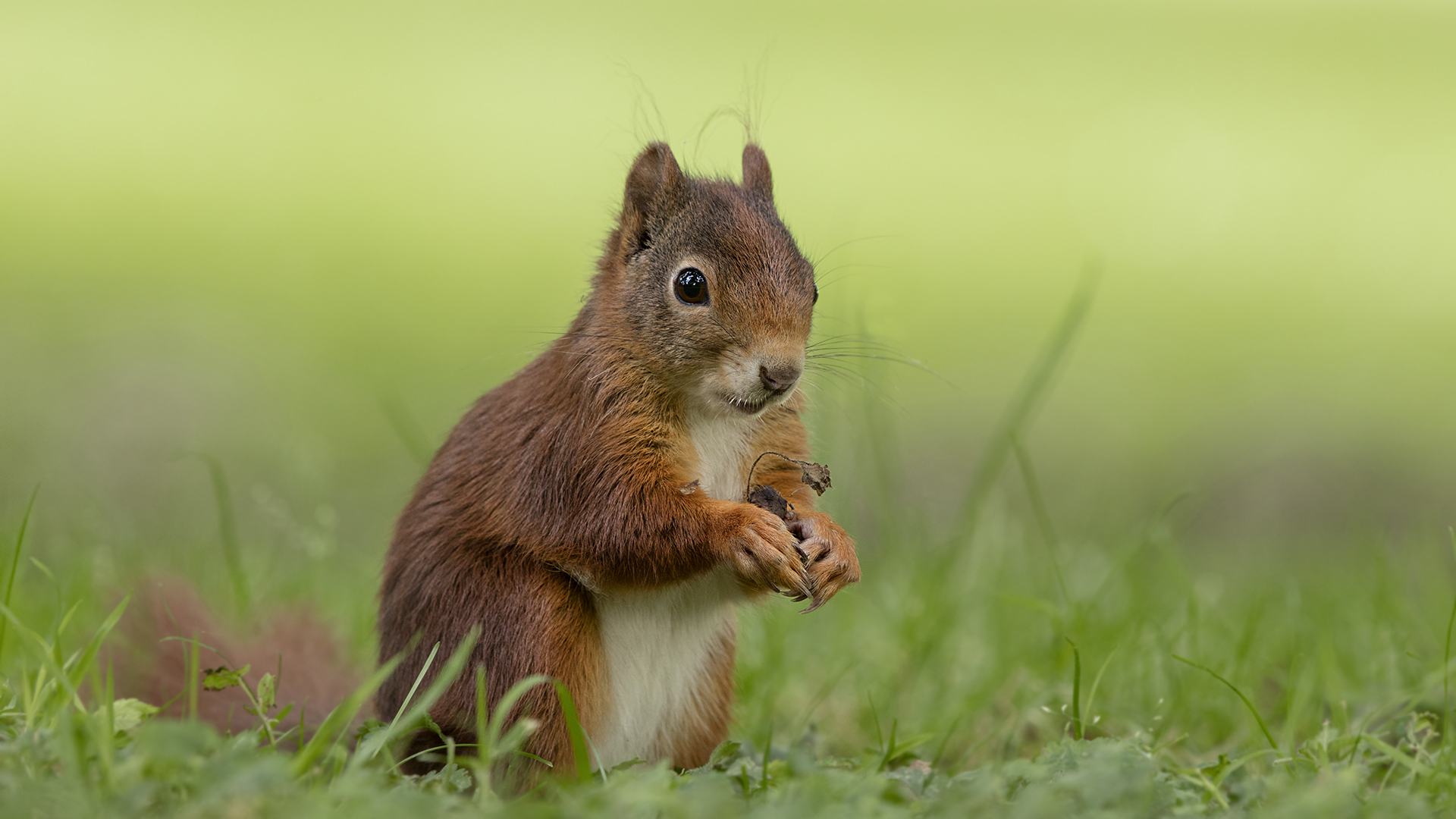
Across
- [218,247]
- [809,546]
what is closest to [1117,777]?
[809,546]

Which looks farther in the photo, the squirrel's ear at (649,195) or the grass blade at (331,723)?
the squirrel's ear at (649,195)

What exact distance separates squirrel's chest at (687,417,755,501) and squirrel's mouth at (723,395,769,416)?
0.17m

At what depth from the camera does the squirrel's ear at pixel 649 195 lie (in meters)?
2.82

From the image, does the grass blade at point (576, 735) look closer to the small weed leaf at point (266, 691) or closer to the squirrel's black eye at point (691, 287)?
the small weed leaf at point (266, 691)

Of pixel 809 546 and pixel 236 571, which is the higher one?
pixel 809 546

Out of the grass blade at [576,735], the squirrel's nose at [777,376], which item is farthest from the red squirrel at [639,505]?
the grass blade at [576,735]

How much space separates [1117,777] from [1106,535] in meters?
3.36

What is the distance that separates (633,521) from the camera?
2533 mm

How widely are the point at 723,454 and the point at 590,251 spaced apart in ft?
7.02

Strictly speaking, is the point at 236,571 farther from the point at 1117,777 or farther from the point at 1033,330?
the point at 1033,330

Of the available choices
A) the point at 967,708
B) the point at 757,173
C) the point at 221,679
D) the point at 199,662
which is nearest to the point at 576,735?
the point at 221,679

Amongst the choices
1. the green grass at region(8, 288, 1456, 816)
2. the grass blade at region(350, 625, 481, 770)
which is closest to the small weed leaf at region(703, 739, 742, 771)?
the green grass at region(8, 288, 1456, 816)

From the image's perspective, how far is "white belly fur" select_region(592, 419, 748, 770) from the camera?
2.68 metres

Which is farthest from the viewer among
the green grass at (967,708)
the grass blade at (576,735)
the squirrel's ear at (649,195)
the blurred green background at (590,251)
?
the blurred green background at (590,251)
